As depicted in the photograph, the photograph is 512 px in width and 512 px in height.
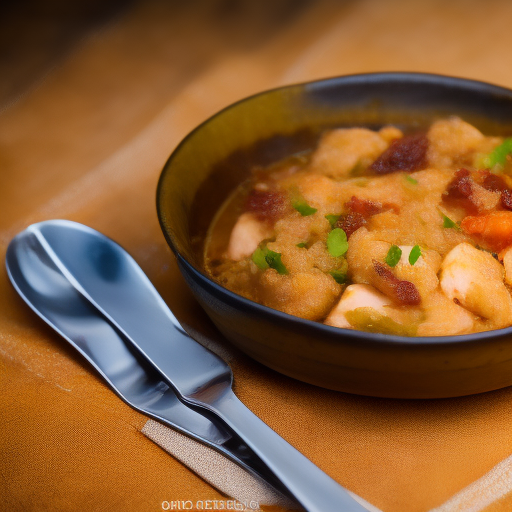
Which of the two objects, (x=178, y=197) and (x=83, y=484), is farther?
(x=178, y=197)

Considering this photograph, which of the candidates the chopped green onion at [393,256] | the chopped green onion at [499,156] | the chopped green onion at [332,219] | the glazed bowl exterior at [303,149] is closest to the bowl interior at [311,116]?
the glazed bowl exterior at [303,149]

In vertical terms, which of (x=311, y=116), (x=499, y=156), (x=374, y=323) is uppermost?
(x=311, y=116)

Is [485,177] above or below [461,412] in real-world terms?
above

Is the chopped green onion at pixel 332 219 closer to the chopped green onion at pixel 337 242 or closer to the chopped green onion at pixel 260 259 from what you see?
the chopped green onion at pixel 337 242

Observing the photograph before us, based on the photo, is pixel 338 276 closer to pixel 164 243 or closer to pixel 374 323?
pixel 374 323

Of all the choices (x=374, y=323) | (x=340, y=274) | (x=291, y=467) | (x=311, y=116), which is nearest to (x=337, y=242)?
(x=340, y=274)

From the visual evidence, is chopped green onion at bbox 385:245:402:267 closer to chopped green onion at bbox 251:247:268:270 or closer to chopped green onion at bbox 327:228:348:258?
chopped green onion at bbox 327:228:348:258

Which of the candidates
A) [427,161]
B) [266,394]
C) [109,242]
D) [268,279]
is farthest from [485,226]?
[109,242]

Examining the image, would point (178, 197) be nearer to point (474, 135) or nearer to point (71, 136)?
point (474, 135)
